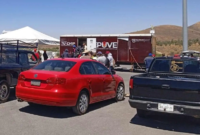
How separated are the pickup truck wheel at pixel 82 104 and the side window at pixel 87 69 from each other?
0.60 metres

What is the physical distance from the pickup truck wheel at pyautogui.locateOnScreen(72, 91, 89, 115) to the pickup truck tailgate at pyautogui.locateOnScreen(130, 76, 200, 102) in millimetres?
1530

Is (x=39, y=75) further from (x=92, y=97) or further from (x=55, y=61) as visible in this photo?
(x=92, y=97)

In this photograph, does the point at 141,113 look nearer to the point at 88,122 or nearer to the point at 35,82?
the point at 88,122

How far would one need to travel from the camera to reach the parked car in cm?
898

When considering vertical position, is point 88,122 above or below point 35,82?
below

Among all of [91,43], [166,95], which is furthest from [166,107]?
[91,43]

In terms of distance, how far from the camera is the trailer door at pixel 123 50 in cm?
2256

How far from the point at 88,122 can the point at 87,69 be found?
177 cm

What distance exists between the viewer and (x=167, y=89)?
20.1ft

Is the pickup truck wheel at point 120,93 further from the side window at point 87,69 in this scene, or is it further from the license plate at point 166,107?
the license plate at point 166,107

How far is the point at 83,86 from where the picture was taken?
24.5 feet

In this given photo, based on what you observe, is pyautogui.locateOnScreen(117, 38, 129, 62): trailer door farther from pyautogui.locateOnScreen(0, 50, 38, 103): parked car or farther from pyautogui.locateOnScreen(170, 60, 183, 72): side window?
pyautogui.locateOnScreen(170, 60, 183, 72): side window

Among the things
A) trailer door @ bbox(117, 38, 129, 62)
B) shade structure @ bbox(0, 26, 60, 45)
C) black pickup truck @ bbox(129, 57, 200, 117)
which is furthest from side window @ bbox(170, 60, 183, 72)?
trailer door @ bbox(117, 38, 129, 62)

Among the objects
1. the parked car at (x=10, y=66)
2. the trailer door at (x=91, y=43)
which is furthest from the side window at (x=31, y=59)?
the trailer door at (x=91, y=43)
